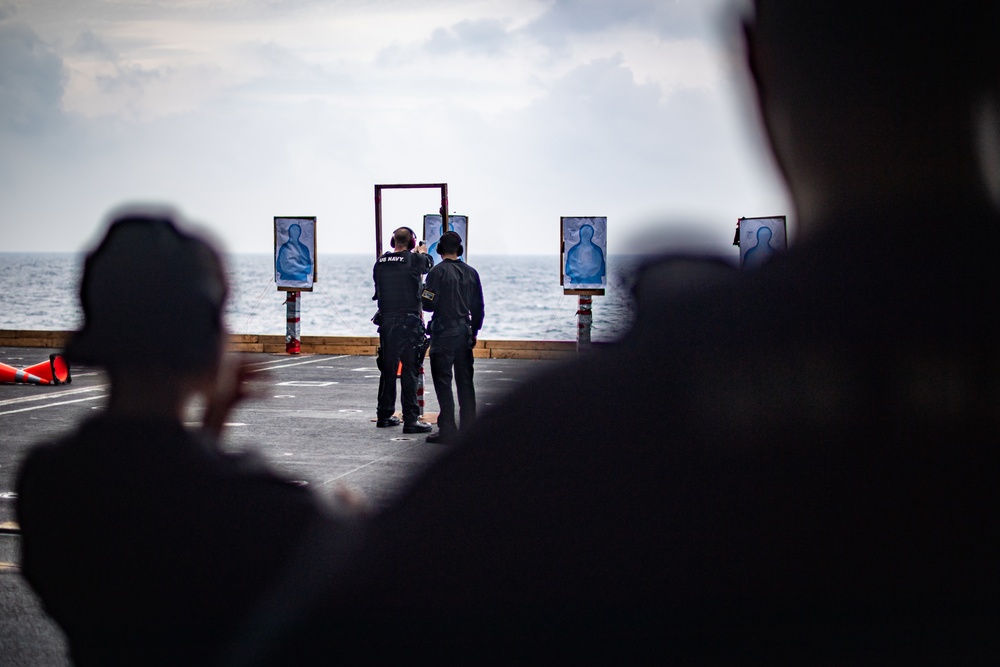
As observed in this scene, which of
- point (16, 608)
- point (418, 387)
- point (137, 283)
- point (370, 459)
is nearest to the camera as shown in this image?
point (137, 283)

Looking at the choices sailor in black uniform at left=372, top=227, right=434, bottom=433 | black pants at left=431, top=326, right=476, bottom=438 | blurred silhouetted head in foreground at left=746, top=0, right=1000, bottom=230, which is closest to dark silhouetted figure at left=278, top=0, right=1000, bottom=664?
blurred silhouetted head in foreground at left=746, top=0, right=1000, bottom=230

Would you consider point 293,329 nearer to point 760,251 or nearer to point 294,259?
point 294,259

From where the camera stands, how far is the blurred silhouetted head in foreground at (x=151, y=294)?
102cm

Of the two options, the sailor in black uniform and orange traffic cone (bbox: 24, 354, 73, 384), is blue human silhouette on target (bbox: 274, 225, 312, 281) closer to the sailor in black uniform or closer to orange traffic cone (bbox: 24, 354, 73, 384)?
orange traffic cone (bbox: 24, 354, 73, 384)

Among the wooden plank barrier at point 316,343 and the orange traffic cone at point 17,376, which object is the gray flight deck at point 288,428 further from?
the wooden plank barrier at point 316,343

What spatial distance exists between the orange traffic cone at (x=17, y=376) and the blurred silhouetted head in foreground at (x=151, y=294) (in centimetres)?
1319

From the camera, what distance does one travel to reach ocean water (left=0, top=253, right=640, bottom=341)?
855 mm

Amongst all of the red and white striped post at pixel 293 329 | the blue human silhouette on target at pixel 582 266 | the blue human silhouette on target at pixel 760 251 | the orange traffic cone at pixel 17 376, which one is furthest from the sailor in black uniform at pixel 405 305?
the red and white striped post at pixel 293 329

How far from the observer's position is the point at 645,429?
2.73 feet

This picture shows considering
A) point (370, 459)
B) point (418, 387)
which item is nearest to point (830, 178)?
point (370, 459)

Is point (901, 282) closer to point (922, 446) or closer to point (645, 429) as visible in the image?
point (922, 446)

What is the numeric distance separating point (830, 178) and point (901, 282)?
101 mm

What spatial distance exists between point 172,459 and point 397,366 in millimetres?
8611

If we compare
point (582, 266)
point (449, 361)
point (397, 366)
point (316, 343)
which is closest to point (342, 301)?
point (316, 343)
